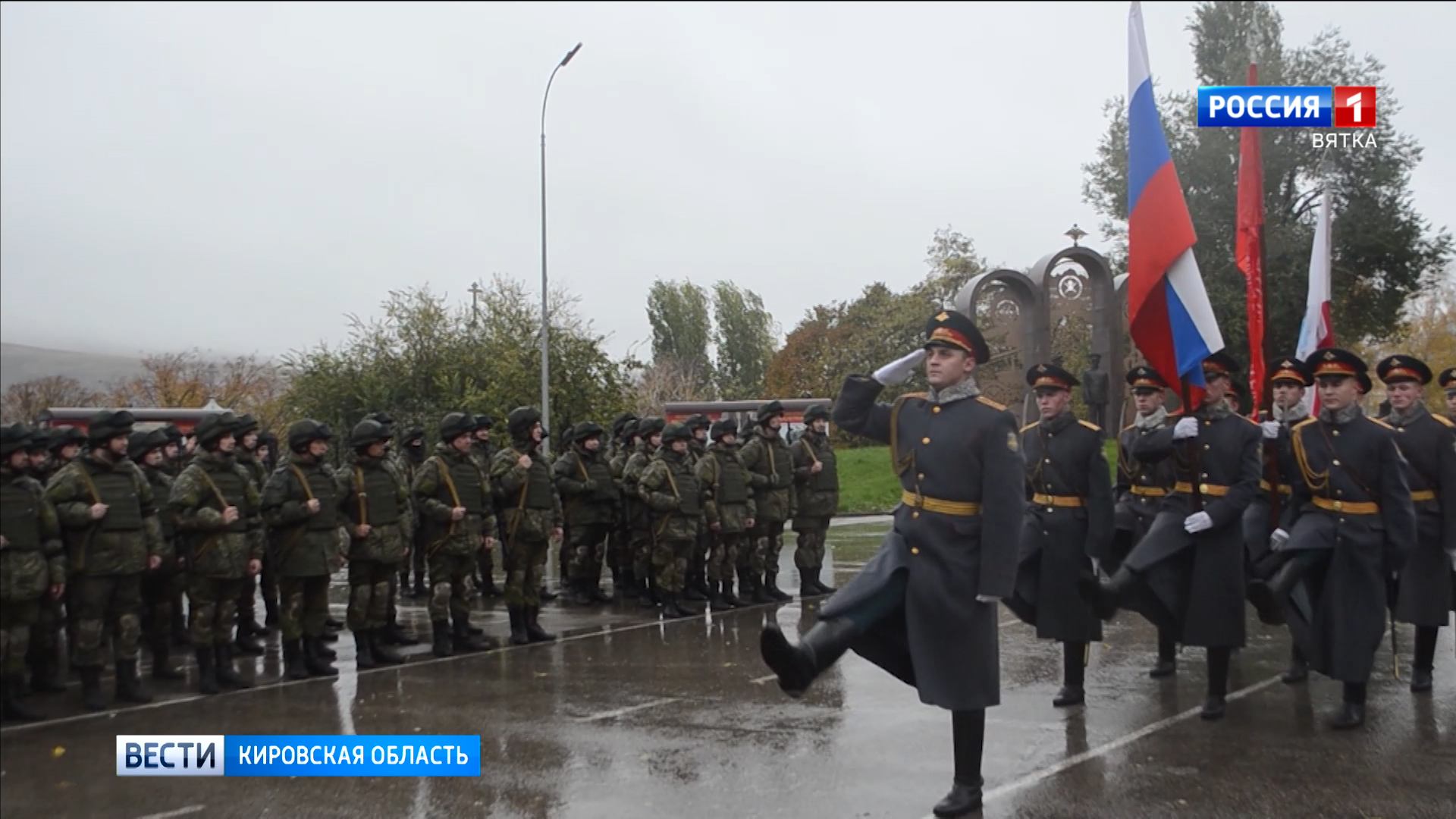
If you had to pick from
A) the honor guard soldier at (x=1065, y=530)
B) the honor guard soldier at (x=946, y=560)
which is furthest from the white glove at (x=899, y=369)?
the honor guard soldier at (x=1065, y=530)

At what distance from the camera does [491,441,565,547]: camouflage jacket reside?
10.8 m

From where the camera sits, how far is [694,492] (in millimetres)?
12422

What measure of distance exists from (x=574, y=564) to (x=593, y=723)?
597cm

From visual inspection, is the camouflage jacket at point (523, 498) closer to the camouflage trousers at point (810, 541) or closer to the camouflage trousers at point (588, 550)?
the camouflage trousers at point (588, 550)

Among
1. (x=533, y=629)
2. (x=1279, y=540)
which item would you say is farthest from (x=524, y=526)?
(x=1279, y=540)

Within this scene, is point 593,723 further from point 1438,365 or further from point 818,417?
point 1438,365

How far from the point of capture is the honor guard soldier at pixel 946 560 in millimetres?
5602

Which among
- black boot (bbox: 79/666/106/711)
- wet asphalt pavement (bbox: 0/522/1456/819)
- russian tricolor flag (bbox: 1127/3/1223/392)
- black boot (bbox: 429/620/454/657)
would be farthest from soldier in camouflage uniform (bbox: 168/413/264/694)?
russian tricolor flag (bbox: 1127/3/1223/392)

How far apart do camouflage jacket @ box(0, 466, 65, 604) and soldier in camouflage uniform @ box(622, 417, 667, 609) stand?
19.0ft

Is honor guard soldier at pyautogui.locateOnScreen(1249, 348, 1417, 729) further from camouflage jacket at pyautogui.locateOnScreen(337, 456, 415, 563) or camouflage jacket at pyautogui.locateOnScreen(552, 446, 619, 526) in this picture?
camouflage jacket at pyautogui.locateOnScreen(552, 446, 619, 526)

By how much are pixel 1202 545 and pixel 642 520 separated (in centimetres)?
684

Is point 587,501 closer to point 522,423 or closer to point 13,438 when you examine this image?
point 522,423

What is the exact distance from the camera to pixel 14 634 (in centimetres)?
830

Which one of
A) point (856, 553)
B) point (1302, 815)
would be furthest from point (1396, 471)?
point (856, 553)
